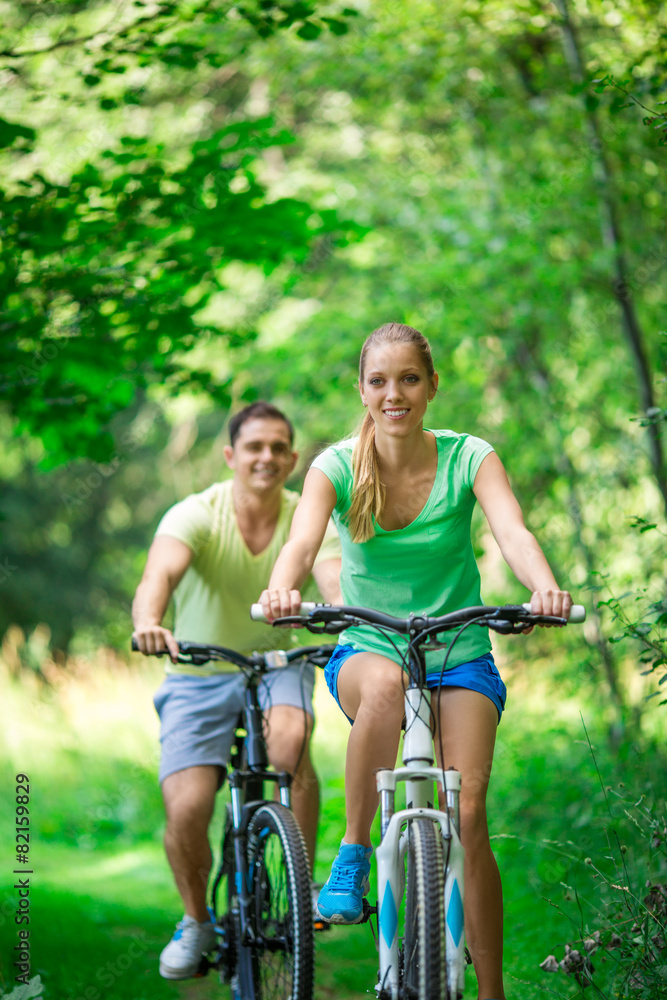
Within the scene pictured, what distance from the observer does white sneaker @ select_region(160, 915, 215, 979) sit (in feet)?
11.8

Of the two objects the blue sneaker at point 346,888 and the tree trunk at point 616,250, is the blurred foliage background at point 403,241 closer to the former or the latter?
the tree trunk at point 616,250

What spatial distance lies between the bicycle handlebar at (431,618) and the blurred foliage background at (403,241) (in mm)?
692

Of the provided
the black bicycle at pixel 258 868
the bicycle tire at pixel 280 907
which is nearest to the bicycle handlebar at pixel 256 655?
the black bicycle at pixel 258 868

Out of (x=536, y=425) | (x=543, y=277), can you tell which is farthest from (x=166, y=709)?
(x=536, y=425)

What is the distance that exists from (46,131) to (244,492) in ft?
16.1

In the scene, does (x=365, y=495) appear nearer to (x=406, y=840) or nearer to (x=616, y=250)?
(x=406, y=840)

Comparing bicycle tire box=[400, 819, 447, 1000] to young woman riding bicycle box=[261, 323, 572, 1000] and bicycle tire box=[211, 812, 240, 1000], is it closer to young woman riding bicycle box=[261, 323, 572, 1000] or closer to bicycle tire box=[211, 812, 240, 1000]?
young woman riding bicycle box=[261, 323, 572, 1000]

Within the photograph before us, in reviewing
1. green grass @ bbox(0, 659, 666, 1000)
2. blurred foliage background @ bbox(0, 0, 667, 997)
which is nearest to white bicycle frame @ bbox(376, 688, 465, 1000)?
green grass @ bbox(0, 659, 666, 1000)

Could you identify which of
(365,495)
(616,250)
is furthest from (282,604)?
(616,250)

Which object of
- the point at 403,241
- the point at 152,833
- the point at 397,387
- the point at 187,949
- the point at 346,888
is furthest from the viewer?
the point at 403,241

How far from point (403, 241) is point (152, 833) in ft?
16.8

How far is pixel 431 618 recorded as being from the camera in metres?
2.36

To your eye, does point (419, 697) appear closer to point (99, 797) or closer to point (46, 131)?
point (99, 797)

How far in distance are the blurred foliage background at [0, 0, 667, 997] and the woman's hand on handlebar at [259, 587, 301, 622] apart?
102 centimetres
